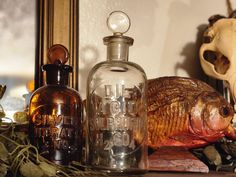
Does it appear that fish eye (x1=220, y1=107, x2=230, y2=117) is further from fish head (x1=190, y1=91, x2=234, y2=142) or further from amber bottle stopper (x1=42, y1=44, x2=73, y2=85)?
amber bottle stopper (x1=42, y1=44, x2=73, y2=85)

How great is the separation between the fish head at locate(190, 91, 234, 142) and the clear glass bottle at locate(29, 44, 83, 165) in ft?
0.66

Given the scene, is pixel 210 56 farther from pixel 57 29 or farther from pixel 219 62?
pixel 57 29

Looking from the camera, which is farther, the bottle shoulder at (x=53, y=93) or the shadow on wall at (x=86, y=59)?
the shadow on wall at (x=86, y=59)

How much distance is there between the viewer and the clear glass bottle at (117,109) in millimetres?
727

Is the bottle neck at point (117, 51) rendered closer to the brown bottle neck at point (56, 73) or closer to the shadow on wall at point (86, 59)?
the brown bottle neck at point (56, 73)

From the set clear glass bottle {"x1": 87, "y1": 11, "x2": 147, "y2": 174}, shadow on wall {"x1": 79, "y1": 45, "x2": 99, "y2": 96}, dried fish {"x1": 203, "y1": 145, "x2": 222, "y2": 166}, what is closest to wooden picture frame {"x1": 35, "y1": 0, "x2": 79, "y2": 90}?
shadow on wall {"x1": 79, "y1": 45, "x2": 99, "y2": 96}

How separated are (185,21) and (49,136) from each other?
513mm

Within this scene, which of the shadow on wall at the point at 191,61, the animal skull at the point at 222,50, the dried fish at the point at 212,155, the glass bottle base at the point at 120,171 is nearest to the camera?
the glass bottle base at the point at 120,171

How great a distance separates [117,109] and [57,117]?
101mm

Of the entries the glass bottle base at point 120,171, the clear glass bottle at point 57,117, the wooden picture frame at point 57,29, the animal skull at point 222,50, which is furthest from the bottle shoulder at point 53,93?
the animal skull at point 222,50

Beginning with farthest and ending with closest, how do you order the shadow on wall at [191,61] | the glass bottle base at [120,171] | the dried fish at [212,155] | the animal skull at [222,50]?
the shadow on wall at [191,61] → the animal skull at [222,50] → the dried fish at [212,155] → the glass bottle base at [120,171]

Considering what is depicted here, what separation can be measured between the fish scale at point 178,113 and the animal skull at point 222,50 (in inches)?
4.7

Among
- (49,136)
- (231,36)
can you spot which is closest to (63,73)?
(49,136)

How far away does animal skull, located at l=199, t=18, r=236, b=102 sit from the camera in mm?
924
